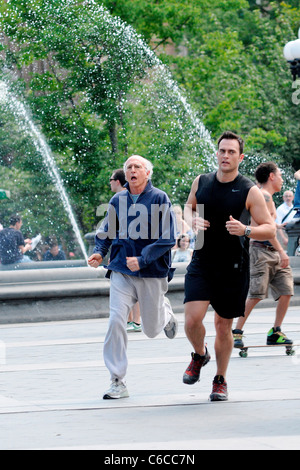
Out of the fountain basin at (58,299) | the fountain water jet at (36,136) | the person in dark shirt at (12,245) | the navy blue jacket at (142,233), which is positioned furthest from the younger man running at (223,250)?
the fountain water jet at (36,136)

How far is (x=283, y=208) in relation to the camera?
17750 mm

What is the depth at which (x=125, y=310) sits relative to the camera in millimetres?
7230

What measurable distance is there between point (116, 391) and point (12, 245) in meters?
10.6

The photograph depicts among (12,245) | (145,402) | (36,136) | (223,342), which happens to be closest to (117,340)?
(145,402)

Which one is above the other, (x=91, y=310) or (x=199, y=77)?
(x=199, y=77)

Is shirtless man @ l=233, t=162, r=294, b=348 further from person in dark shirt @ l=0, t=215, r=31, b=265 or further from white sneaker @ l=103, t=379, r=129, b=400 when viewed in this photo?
person in dark shirt @ l=0, t=215, r=31, b=265

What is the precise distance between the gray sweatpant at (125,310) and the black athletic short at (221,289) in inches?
17.8

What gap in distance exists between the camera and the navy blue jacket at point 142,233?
7258 mm

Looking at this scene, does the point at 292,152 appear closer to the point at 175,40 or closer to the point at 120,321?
the point at 175,40

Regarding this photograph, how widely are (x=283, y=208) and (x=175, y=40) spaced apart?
15.8 m

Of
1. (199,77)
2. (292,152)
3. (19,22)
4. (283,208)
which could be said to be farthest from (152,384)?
(292,152)

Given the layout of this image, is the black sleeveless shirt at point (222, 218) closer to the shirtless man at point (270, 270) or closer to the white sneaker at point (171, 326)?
the white sneaker at point (171, 326)

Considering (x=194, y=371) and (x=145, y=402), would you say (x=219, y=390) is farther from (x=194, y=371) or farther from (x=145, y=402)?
(x=145, y=402)
